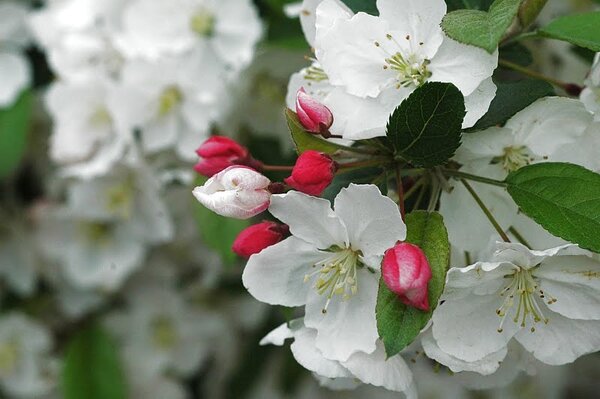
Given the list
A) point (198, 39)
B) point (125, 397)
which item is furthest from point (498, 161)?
point (125, 397)

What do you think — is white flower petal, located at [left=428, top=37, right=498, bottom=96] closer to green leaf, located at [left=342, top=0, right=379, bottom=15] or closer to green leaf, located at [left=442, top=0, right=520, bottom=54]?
green leaf, located at [left=442, top=0, right=520, bottom=54]

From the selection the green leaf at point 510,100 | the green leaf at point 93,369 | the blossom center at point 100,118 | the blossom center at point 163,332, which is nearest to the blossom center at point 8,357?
the green leaf at point 93,369

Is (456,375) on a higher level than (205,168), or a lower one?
lower

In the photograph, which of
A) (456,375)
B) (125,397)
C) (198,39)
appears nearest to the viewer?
(456,375)

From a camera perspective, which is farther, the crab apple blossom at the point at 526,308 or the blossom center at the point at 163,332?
the blossom center at the point at 163,332

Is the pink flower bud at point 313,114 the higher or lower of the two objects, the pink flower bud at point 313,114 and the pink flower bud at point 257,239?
the higher

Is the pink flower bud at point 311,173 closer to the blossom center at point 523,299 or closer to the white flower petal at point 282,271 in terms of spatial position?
the white flower petal at point 282,271

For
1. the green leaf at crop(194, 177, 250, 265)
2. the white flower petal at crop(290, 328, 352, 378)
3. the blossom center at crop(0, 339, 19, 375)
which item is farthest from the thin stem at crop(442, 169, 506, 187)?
the blossom center at crop(0, 339, 19, 375)

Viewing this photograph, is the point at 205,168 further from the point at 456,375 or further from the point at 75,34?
the point at 75,34
